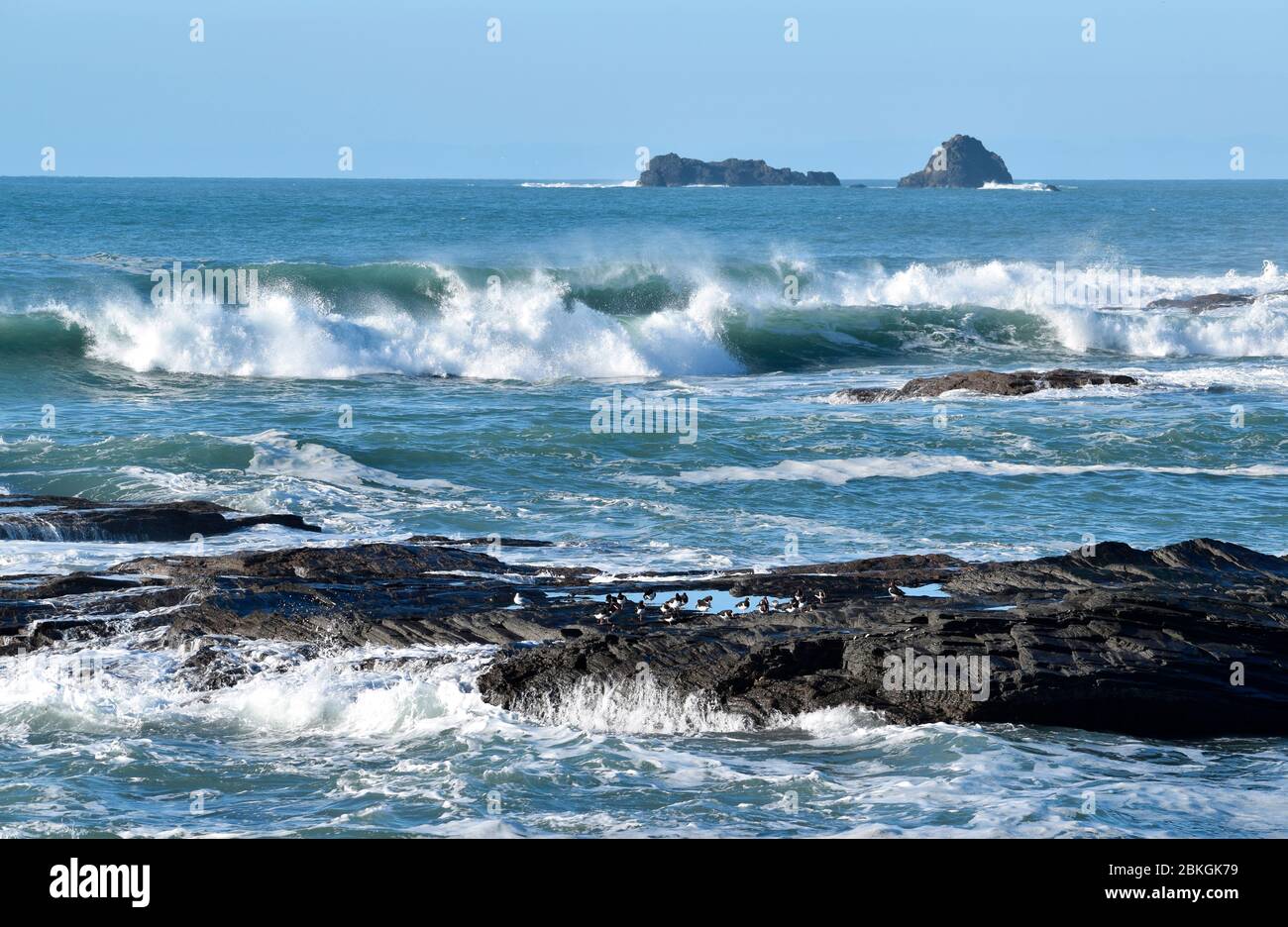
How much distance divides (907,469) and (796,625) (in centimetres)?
964

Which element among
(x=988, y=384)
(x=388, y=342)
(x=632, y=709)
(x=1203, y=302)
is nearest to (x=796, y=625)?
(x=632, y=709)

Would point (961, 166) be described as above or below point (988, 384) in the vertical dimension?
above

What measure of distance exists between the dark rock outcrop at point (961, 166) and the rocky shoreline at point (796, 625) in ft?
579

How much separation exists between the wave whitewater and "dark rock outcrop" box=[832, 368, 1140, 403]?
7.25 meters

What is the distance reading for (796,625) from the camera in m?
12.0

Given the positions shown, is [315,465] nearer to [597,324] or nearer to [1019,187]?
[597,324]

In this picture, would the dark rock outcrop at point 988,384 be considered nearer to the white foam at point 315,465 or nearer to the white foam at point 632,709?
the white foam at point 315,465

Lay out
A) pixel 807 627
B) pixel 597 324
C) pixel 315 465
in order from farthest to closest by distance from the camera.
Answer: pixel 597 324 → pixel 315 465 → pixel 807 627

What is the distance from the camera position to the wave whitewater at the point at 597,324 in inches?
1297

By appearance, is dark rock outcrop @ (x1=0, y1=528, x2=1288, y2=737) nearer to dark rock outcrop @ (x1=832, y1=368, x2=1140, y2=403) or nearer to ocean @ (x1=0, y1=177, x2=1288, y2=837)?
ocean @ (x1=0, y1=177, x2=1288, y2=837)

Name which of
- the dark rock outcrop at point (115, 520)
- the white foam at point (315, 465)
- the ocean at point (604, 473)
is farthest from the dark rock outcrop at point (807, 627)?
the white foam at point (315, 465)

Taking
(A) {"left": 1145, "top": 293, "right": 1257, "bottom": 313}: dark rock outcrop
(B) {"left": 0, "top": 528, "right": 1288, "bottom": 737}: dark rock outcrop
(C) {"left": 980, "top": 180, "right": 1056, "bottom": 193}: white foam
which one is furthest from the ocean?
(C) {"left": 980, "top": 180, "right": 1056, "bottom": 193}: white foam

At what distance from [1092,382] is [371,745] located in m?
21.1

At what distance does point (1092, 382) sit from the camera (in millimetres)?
28922
